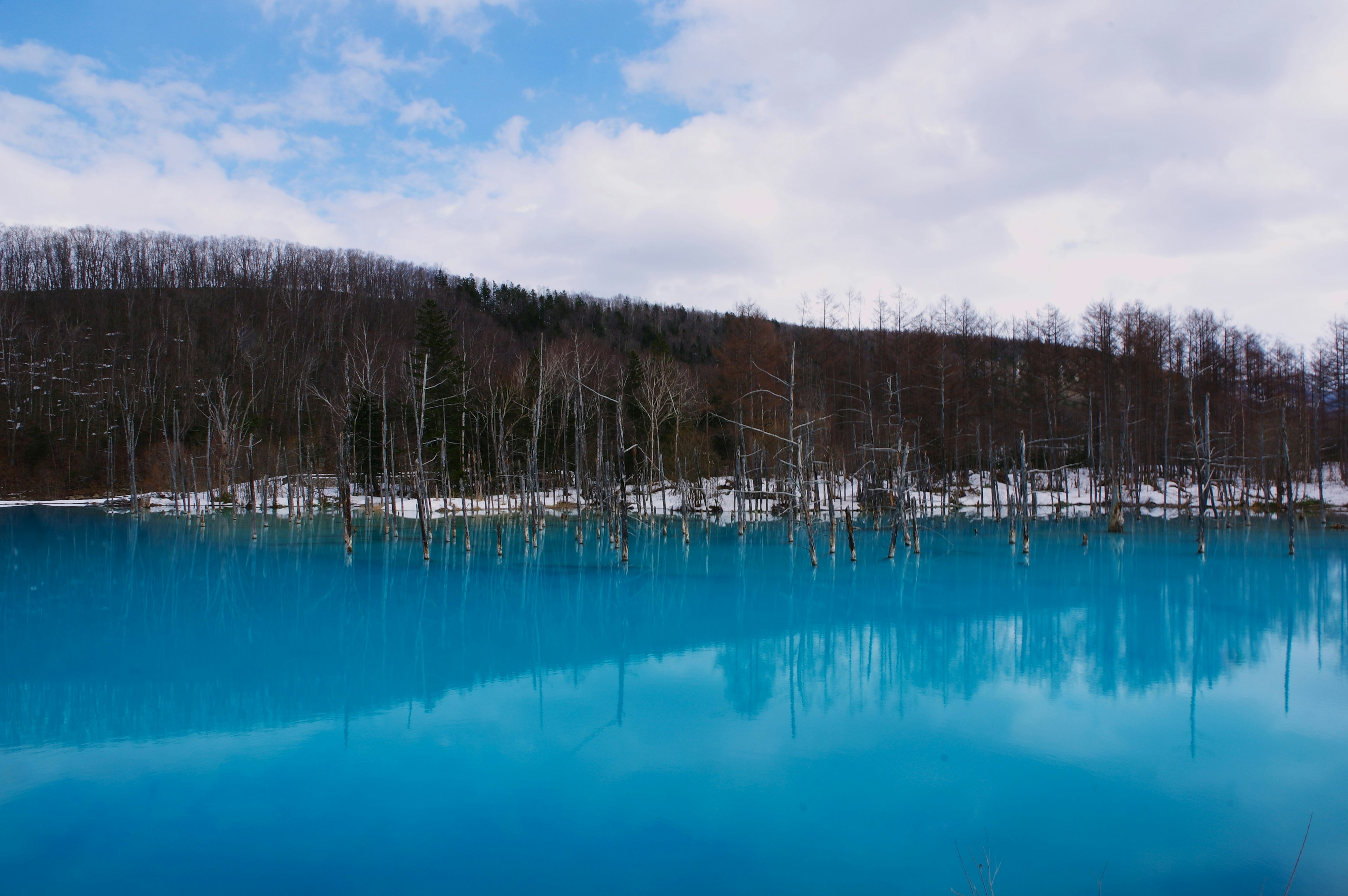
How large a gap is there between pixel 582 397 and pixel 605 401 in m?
15.9

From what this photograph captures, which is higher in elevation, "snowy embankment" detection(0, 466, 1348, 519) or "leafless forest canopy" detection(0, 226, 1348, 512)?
"leafless forest canopy" detection(0, 226, 1348, 512)

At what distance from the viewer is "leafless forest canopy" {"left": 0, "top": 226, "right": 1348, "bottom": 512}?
35000 mm

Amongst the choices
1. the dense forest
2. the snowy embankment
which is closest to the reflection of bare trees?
the dense forest

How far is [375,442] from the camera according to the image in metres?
37.9

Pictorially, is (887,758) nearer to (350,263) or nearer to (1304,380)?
(1304,380)

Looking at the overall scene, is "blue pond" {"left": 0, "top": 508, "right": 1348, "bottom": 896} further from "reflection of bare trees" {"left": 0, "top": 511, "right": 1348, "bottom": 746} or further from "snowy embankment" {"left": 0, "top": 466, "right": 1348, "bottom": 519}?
"snowy embankment" {"left": 0, "top": 466, "right": 1348, "bottom": 519}

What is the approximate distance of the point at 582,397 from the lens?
26016mm

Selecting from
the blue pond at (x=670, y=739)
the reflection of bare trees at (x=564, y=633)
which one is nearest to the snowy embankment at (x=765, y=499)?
the reflection of bare trees at (x=564, y=633)

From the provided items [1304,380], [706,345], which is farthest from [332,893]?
[706,345]

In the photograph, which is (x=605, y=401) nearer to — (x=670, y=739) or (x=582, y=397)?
(x=582, y=397)

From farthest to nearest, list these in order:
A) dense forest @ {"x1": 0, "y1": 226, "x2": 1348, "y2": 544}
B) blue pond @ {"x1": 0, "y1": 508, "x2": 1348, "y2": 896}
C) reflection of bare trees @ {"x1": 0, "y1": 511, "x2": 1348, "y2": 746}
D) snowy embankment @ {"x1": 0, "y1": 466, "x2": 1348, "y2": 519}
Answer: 1. snowy embankment @ {"x1": 0, "y1": 466, "x2": 1348, "y2": 519}
2. dense forest @ {"x1": 0, "y1": 226, "x2": 1348, "y2": 544}
3. reflection of bare trees @ {"x1": 0, "y1": 511, "x2": 1348, "y2": 746}
4. blue pond @ {"x1": 0, "y1": 508, "x2": 1348, "y2": 896}

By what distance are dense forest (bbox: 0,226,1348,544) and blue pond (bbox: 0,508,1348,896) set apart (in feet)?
24.1

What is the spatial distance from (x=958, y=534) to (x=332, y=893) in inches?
1212

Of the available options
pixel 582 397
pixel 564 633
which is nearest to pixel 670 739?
pixel 564 633
